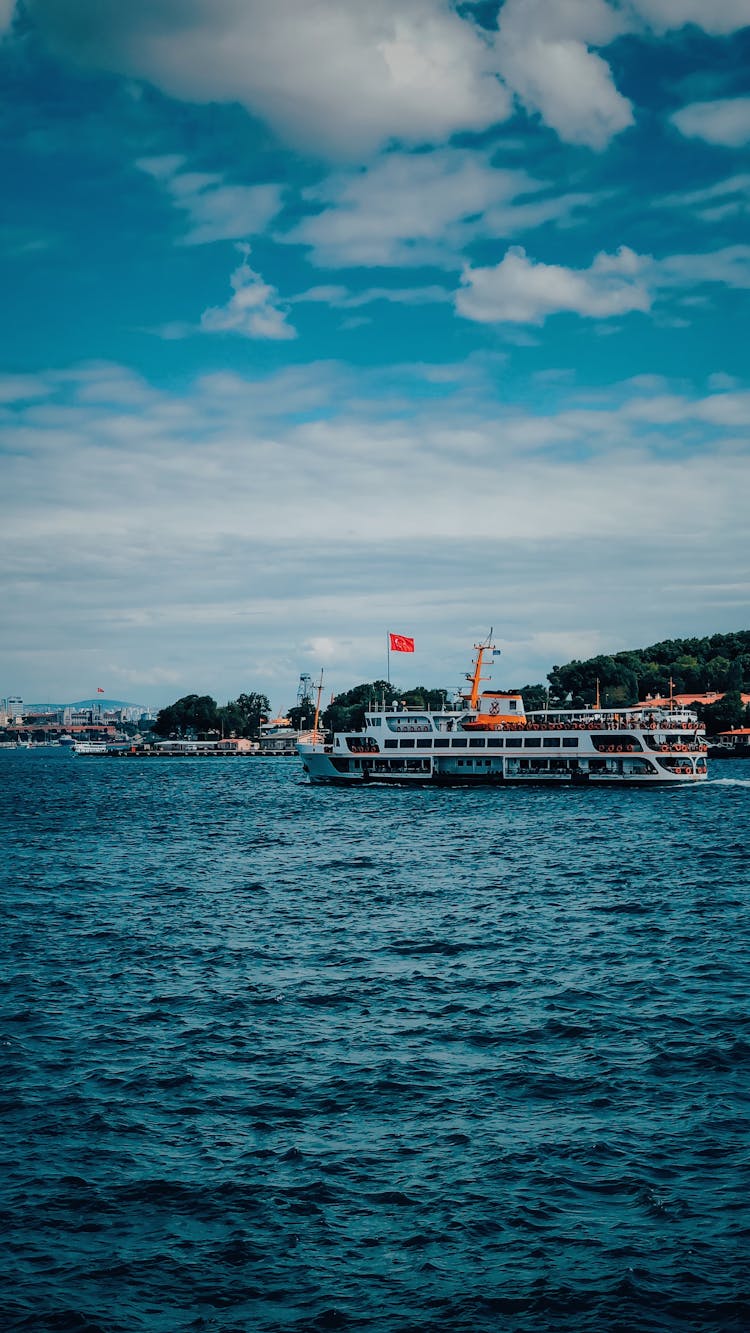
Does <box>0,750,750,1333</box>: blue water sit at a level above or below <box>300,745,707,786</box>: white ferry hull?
below

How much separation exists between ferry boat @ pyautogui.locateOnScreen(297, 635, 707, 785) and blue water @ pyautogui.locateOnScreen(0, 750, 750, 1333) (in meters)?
69.4

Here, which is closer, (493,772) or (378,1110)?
(378,1110)

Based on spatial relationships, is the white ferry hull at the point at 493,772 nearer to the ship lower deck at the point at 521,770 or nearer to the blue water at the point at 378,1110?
the ship lower deck at the point at 521,770

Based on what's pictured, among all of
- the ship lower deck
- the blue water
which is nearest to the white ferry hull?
the ship lower deck

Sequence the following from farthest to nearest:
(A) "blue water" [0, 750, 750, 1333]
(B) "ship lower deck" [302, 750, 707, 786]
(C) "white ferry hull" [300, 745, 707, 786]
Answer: (C) "white ferry hull" [300, 745, 707, 786]
(B) "ship lower deck" [302, 750, 707, 786]
(A) "blue water" [0, 750, 750, 1333]

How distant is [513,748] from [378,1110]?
345ft

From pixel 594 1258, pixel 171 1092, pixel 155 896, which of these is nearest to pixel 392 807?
pixel 155 896

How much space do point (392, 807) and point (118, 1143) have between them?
85824mm

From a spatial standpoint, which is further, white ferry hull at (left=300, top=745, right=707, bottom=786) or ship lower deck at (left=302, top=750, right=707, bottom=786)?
white ferry hull at (left=300, top=745, right=707, bottom=786)

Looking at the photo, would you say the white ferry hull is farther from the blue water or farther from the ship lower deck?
the blue water

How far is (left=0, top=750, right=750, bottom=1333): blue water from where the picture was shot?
17.5 m

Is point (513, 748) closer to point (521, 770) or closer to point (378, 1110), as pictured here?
point (521, 770)

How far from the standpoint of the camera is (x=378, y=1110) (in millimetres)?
24578

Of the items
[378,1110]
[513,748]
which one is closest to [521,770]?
[513,748]
